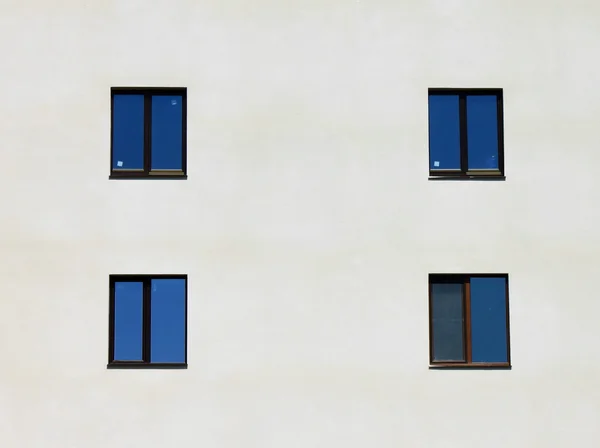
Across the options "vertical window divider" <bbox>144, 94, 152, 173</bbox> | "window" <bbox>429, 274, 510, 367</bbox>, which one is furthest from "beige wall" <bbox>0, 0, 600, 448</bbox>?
"vertical window divider" <bbox>144, 94, 152, 173</bbox>

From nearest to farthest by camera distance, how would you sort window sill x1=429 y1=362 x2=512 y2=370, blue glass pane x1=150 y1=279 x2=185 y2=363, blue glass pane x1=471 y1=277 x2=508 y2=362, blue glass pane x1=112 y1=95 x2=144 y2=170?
window sill x1=429 y1=362 x2=512 y2=370 < blue glass pane x1=150 y1=279 x2=185 y2=363 < blue glass pane x1=471 y1=277 x2=508 y2=362 < blue glass pane x1=112 y1=95 x2=144 y2=170

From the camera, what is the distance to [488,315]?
11.6 meters

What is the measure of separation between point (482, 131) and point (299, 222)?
125 inches

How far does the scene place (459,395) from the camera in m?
11.3

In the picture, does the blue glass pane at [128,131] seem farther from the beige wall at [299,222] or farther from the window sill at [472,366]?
the window sill at [472,366]

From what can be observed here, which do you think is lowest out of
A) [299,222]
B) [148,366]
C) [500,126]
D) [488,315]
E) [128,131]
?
[148,366]

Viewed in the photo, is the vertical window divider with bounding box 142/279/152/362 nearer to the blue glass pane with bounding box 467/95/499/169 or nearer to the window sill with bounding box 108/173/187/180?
the window sill with bounding box 108/173/187/180

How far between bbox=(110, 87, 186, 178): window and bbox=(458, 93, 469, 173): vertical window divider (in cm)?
421

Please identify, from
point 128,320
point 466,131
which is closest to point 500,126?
point 466,131

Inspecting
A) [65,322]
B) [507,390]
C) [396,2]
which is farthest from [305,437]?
[396,2]

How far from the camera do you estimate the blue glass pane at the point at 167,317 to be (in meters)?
11.4

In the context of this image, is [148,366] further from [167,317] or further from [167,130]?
[167,130]

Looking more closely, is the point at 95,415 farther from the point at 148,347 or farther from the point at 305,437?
the point at 305,437

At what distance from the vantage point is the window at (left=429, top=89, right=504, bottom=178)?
1183cm
